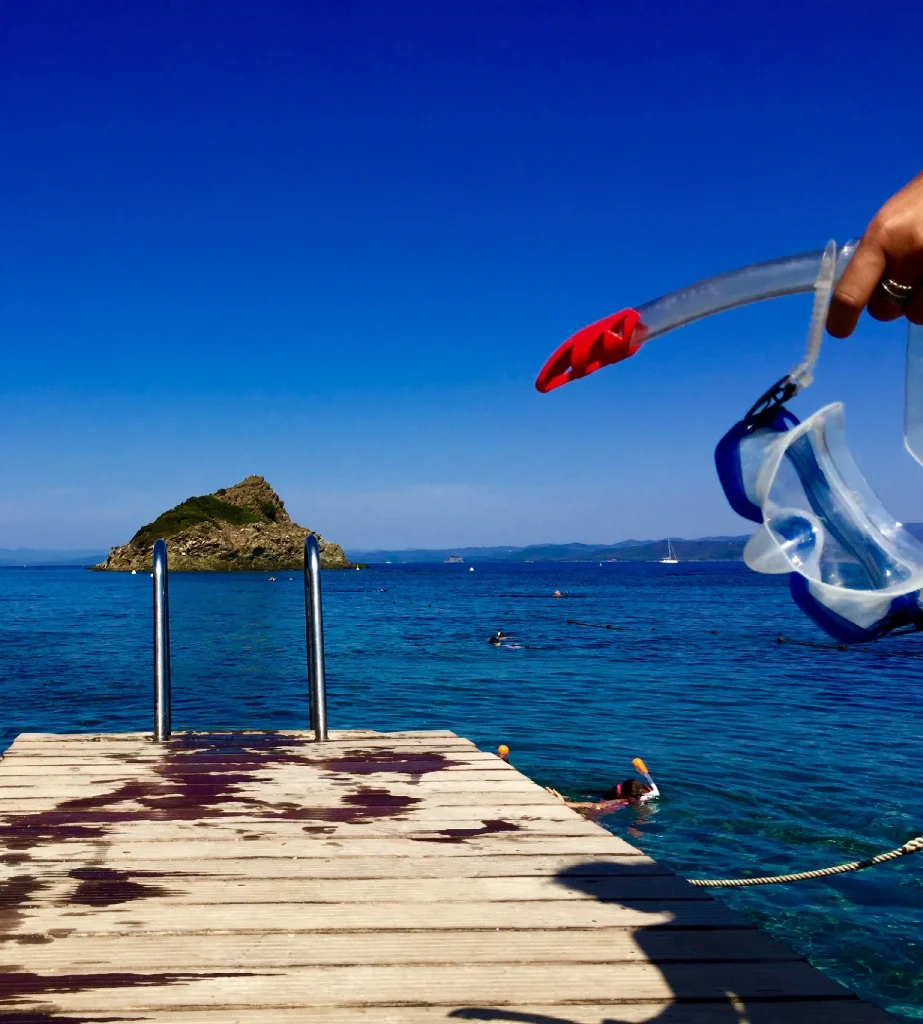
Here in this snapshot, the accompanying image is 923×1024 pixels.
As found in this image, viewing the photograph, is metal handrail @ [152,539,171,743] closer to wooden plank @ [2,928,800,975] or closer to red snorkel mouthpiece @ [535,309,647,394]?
wooden plank @ [2,928,800,975]

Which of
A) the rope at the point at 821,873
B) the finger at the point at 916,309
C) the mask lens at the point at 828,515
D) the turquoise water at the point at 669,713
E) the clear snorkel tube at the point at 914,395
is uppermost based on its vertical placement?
the finger at the point at 916,309

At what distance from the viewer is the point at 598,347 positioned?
5.18ft

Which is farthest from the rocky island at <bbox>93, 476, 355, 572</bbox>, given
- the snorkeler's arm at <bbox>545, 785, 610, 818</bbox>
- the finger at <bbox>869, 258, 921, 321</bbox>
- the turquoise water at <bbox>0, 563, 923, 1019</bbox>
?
the finger at <bbox>869, 258, 921, 321</bbox>

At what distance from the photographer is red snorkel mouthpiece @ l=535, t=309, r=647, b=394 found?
158 centimetres

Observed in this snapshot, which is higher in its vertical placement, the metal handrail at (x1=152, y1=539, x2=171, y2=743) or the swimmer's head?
the metal handrail at (x1=152, y1=539, x2=171, y2=743)

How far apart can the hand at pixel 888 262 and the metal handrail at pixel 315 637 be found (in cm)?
548

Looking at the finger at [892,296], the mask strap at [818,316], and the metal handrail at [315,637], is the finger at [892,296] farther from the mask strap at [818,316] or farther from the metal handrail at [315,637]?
the metal handrail at [315,637]

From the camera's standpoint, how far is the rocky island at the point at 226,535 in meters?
131

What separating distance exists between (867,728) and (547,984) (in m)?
14.2

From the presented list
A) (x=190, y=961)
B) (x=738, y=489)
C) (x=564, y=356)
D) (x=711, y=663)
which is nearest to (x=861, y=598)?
(x=738, y=489)

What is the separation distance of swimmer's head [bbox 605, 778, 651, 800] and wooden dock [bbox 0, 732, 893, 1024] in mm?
5126

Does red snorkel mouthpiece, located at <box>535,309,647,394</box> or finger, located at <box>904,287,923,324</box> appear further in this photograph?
red snorkel mouthpiece, located at <box>535,309,647,394</box>

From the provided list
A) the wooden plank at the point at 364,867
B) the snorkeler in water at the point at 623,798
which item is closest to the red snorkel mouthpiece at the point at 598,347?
the wooden plank at the point at 364,867

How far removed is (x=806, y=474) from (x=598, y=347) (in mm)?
539
